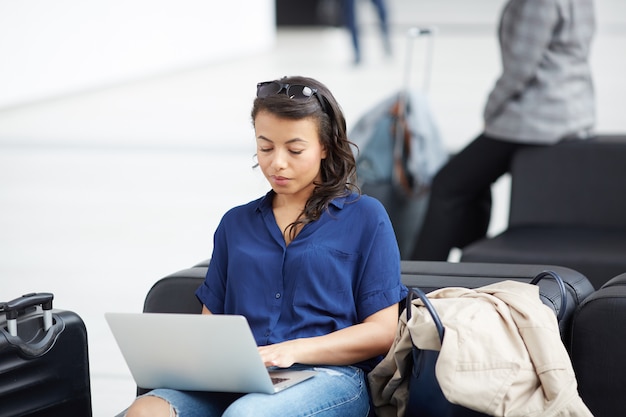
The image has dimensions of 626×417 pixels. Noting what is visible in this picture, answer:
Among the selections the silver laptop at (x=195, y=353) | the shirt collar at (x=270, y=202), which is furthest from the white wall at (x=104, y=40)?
the silver laptop at (x=195, y=353)

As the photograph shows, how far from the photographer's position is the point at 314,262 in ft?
7.55

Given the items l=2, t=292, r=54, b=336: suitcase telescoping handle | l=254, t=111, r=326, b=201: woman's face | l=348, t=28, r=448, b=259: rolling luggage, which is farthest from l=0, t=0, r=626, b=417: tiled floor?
l=254, t=111, r=326, b=201: woman's face

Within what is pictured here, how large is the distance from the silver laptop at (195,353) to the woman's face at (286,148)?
1.31 feet

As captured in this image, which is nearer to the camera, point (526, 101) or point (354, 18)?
point (526, 101)

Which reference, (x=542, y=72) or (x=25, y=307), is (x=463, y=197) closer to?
(x=542, y=72)

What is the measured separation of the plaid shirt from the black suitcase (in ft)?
7.59

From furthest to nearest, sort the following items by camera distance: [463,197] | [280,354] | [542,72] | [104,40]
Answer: [104,40]
[463,197]
[542,72]
[280,354]

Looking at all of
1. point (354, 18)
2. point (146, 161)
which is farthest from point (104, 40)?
point (146, 161)

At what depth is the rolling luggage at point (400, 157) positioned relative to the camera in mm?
4543

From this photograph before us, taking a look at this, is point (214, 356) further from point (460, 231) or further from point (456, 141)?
point (456, 141)

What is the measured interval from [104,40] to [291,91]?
9352 millimetres

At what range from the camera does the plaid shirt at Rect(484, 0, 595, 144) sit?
4105 mm

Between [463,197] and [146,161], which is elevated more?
[463,197]

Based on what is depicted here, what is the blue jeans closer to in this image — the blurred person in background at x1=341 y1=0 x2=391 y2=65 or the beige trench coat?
the beige trench coat
